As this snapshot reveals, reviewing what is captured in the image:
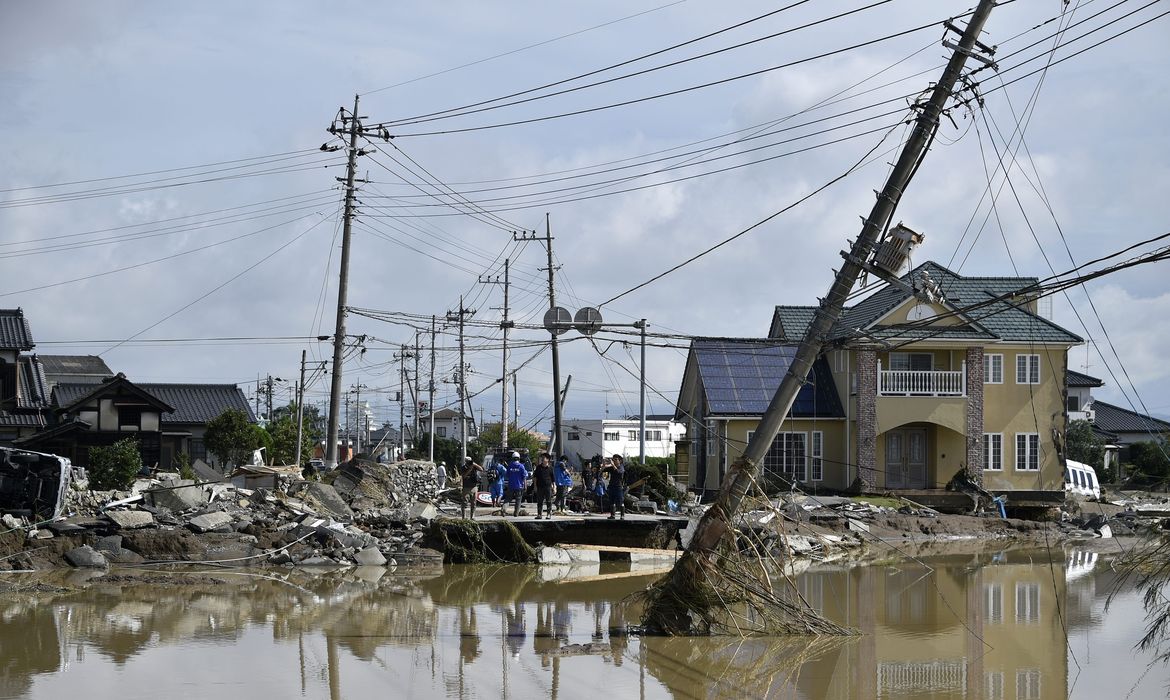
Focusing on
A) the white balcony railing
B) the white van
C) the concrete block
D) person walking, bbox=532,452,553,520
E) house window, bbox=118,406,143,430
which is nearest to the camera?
the concrete block

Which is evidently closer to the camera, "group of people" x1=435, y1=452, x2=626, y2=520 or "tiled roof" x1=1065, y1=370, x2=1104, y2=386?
"group of people" x1=435, y1=452, x2=626, y2=520

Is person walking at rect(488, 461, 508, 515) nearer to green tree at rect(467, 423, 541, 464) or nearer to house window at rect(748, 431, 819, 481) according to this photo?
house window at rect(748, 431, 819, 481)

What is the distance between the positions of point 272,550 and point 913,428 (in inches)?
1007

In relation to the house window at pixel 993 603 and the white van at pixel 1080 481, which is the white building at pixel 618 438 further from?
the house window at pixel 993 603

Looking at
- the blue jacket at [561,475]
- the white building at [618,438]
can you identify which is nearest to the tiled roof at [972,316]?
the blue jacket at [561,475]

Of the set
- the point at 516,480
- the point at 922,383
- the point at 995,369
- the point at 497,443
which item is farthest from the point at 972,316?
the point at 497,443

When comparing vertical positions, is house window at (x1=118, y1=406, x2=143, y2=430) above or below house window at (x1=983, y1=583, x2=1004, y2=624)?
above

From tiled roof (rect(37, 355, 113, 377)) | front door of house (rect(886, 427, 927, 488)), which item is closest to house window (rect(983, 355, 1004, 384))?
front door of house (rect(886, 427, 927, 488))

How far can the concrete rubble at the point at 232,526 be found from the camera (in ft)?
77.5

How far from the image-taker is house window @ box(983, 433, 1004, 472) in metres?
41.8

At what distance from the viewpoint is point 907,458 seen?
42.4 m

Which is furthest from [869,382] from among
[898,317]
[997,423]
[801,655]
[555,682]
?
[555,682]

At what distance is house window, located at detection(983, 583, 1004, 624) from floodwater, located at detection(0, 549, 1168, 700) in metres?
0.08

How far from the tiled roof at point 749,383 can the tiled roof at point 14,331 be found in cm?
2373
